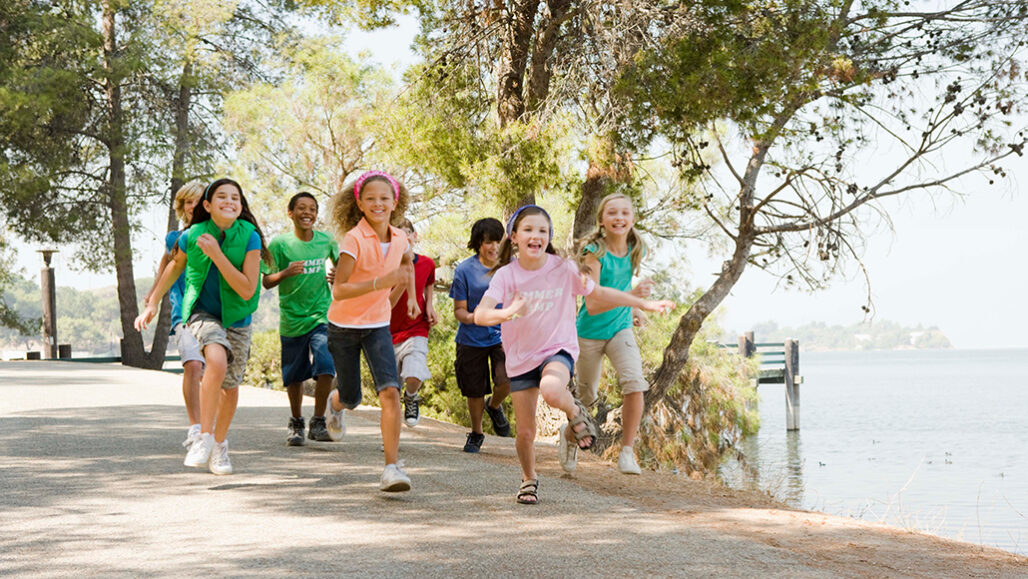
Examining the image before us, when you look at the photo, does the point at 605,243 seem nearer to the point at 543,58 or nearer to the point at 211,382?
the point at 211,382

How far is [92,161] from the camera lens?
26.6 meters

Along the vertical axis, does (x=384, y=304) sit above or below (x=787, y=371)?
above

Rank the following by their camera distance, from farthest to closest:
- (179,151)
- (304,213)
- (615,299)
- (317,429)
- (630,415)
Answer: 1. (179,151)
2. (317,429)
3. (304,213)
4. (630,415)
5. (615,299)

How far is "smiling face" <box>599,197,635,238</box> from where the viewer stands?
247 inches

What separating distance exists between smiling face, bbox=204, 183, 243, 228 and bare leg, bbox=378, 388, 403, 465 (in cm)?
141

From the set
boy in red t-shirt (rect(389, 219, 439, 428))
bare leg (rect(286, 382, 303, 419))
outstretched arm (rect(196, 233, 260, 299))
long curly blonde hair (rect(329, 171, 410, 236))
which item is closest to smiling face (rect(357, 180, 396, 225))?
long curly blonde hair (rect(329, 171, 410, 236))

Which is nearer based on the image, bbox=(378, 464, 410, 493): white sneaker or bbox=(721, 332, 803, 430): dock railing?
bbox=(378, 464, 410, 493): white sneaker

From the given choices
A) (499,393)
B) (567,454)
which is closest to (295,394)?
(499,393)

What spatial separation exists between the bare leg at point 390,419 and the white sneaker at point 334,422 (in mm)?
2324

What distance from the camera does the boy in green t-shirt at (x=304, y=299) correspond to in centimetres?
718

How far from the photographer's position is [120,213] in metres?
25.6

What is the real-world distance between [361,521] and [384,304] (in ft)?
3.86

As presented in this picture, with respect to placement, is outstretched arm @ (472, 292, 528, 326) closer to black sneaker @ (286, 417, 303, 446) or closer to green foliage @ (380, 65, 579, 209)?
black sneaker @ (286, 417, 303, 446)

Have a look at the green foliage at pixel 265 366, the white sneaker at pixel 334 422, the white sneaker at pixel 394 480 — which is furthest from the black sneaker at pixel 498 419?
the green foliage at pixel 265 366
